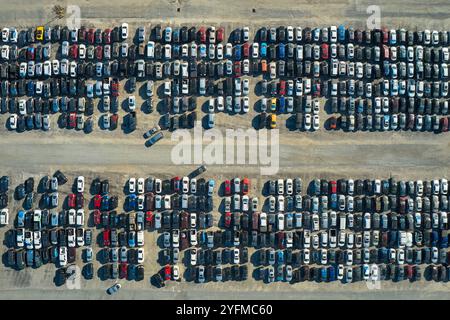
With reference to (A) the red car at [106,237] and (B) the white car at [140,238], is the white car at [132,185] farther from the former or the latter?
(A) the red car at [106,237]

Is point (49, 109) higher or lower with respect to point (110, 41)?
lower

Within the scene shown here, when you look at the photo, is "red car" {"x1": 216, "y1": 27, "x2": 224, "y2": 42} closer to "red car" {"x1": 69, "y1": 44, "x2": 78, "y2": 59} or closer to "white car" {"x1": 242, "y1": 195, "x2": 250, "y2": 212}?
"red car" {"x1": 69, "y1": 44, "x2": 78, "y2": 59}

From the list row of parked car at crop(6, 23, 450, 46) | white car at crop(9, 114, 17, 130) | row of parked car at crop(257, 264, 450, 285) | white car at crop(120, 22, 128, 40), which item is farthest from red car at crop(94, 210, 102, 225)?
white car at crop(120, 22, 128, 40)

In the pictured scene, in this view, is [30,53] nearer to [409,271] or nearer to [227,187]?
[227,187]

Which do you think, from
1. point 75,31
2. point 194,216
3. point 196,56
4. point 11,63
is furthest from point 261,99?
point 11,63

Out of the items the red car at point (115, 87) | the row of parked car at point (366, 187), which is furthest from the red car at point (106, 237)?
the row of parked car at point (366, 187)

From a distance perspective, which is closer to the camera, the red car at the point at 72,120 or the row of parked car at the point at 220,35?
the red car at the point at 72,120

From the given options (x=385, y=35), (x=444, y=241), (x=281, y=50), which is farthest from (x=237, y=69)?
(x=444, y=241)
